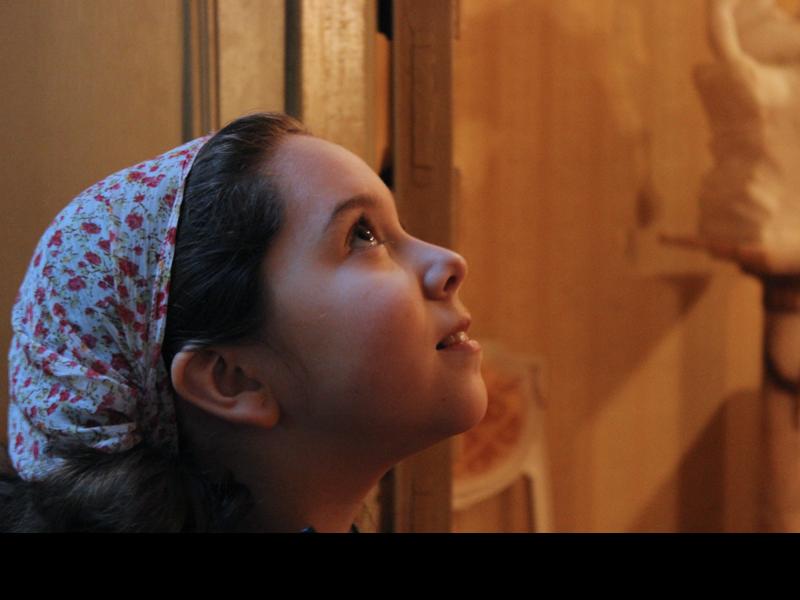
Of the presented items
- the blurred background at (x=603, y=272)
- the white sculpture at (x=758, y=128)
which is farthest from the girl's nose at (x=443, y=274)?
the white sculpture at (x=758, y=128)

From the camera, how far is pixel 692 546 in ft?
1.40

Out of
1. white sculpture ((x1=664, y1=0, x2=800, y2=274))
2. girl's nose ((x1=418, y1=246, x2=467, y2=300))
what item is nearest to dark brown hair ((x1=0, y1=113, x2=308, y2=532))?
girl's nose ((x1=418, y1=246, x2=467, y2=300))

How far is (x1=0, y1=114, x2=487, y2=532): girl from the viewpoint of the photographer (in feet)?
2.67

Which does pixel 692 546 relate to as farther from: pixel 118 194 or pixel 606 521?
pixel 606 521

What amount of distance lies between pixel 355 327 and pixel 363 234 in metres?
0.10

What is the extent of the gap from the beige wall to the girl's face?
1.71m

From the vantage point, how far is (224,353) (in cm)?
85

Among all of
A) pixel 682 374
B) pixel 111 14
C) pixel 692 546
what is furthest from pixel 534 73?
pixel 692 546

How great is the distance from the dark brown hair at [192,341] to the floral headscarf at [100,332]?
0.6 inches

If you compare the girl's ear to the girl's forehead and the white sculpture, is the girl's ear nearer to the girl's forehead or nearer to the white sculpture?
the girl's forehead

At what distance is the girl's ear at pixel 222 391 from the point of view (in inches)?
32.9

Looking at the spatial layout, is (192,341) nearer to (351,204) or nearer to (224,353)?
(224,353)

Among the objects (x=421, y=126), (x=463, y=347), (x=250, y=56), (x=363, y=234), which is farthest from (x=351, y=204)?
(x=421, y=126)

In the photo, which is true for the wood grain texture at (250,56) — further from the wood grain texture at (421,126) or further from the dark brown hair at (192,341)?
the dark brown hair at (192,341)
